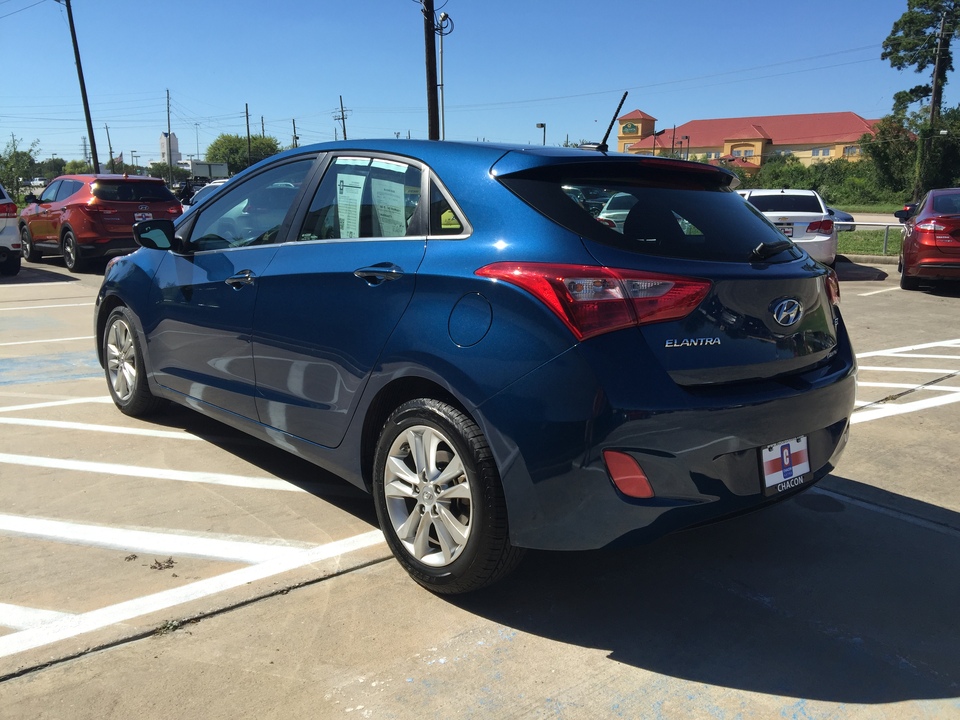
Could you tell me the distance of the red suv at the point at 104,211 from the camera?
14.5 m

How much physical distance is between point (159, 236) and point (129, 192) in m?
11.2

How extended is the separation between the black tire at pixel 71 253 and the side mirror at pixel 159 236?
11.3 meters

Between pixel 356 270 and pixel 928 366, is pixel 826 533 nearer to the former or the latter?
pixel 356 270

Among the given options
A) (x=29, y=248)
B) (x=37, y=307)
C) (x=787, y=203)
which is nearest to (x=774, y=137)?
(x=787, y=203)

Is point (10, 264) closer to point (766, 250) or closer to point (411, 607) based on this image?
point (411, 607)

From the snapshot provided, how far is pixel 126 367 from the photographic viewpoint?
17.6ft

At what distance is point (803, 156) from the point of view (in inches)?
5000

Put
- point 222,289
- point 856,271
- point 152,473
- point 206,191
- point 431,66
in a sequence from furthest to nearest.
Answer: point 431,66
point 856,271
point 206,191
point 152,473
point 222,289

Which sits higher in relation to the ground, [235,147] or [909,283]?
[235,147]

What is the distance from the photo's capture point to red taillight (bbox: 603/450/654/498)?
264cm

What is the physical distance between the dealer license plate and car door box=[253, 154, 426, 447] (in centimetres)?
143

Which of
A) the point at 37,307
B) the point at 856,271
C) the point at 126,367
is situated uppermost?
the point at 126,367

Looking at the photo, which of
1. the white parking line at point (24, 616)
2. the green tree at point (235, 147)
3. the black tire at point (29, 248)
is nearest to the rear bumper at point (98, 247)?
the black tire at point (29, 248)

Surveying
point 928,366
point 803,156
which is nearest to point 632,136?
point 803,156
